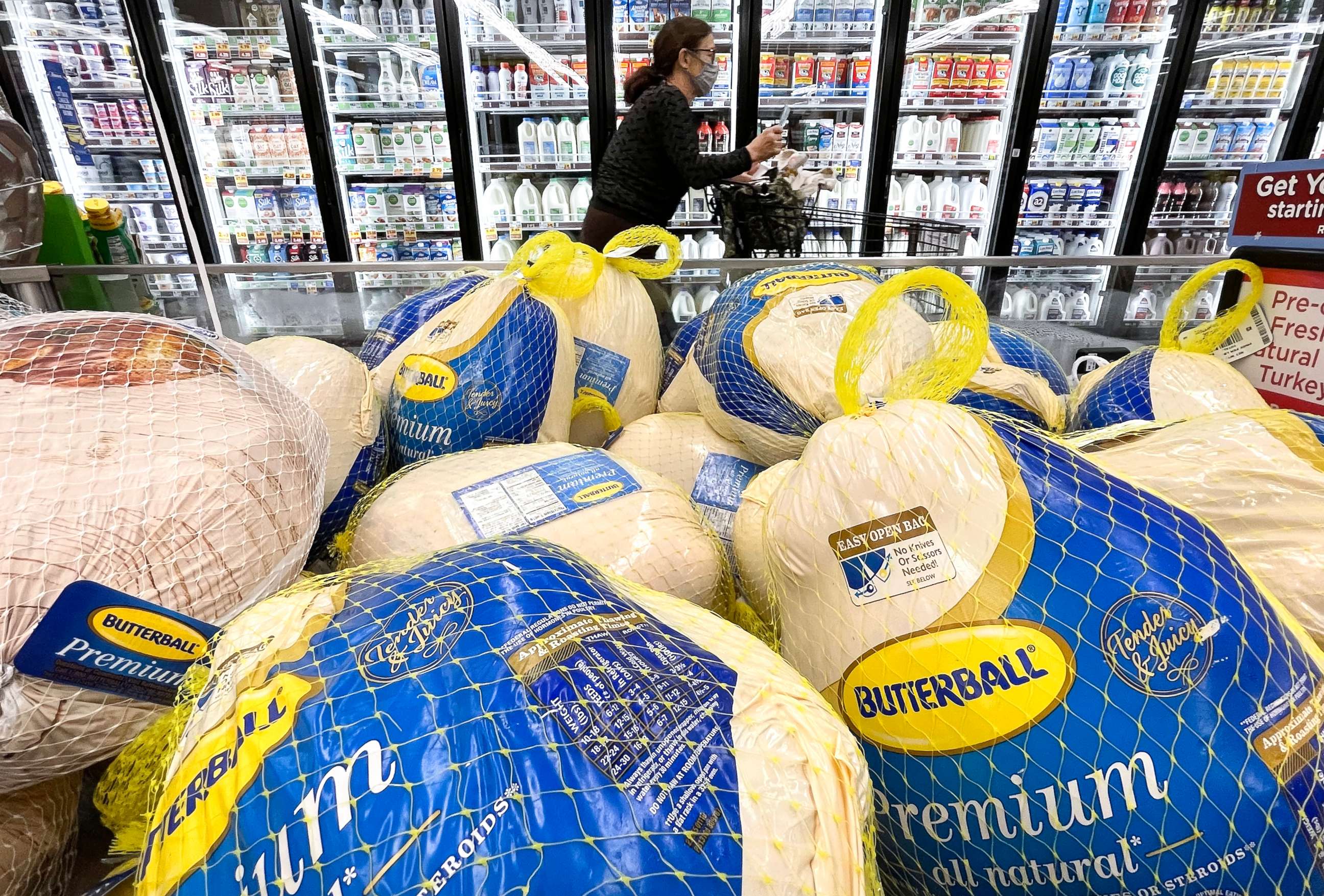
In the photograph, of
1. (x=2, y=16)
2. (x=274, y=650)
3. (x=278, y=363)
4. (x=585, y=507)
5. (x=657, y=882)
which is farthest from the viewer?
(x=2, y=16)

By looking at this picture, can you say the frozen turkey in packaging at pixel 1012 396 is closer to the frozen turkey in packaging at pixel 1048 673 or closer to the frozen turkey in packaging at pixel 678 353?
the frozen turkey in packaging at pixel 1048 673

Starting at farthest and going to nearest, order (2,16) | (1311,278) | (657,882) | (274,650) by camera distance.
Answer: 1. (2,16)
2. (1311,278)
3. (274,650)
4. (657,882)

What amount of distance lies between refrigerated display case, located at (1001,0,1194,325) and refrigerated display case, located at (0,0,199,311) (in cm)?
551

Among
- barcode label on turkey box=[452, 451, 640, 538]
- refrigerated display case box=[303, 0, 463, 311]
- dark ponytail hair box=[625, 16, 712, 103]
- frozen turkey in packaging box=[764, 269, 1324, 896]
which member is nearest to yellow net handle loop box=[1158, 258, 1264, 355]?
frozen turkey in packaging box=[764, 269, 1324, 896]

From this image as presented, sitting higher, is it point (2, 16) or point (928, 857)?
point (2, 16)

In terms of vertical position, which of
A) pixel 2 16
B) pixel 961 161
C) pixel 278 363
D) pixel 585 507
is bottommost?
pixel 585 507

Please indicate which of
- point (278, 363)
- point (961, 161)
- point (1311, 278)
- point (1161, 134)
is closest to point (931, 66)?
point (961, 161)

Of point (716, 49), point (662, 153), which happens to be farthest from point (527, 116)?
point (662, 153)

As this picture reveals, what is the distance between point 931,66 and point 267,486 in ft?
15.3

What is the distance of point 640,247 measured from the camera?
159 cm

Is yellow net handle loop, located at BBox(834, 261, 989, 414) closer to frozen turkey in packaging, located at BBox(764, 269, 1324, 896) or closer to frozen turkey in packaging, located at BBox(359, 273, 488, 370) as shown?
frozen turkey in packaging, located at BBox(764, 269, 1324, 896)

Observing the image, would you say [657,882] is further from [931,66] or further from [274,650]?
[931,66]

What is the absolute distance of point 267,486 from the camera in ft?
2.29

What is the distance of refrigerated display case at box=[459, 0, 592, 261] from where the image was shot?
3.93 meters
